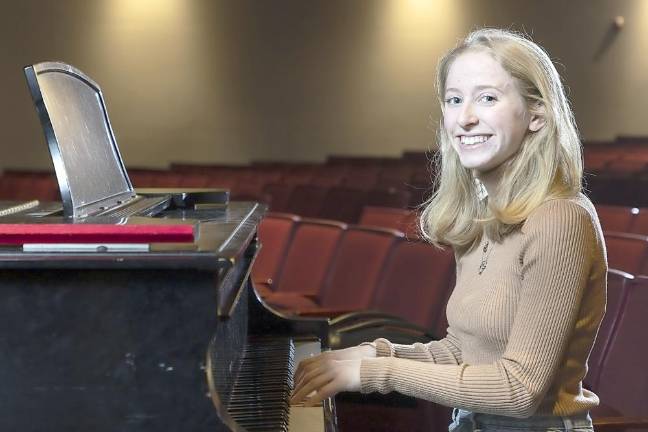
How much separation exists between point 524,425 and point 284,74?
1080 cm

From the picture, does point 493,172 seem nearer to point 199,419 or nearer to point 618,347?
point 199,419

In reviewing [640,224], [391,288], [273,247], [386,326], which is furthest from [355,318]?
[640,224]

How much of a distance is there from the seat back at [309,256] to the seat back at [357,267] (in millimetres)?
122

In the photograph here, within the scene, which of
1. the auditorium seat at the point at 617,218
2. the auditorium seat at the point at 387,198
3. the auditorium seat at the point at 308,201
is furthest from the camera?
the auditorium seat at the point at 308,201

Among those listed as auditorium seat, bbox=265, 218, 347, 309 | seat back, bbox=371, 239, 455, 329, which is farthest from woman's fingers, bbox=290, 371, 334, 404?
auditorium seat, bbox=265, 218, 347, 309

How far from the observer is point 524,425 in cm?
178

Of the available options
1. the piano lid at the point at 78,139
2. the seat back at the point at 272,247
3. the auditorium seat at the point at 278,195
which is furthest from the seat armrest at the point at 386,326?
the auditorium seat at the point at 278,195

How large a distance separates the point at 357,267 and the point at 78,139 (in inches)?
80.7

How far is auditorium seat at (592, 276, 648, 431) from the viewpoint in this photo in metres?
2.46

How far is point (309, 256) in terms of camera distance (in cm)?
424

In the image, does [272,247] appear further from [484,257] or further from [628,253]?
[484,257]

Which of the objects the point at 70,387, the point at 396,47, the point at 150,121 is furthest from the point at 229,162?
the point at 70,387

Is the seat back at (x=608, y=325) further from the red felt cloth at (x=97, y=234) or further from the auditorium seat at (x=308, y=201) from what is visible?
the auditorium seat at (x=308, y=201)

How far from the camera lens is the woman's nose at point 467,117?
5.79 ft
